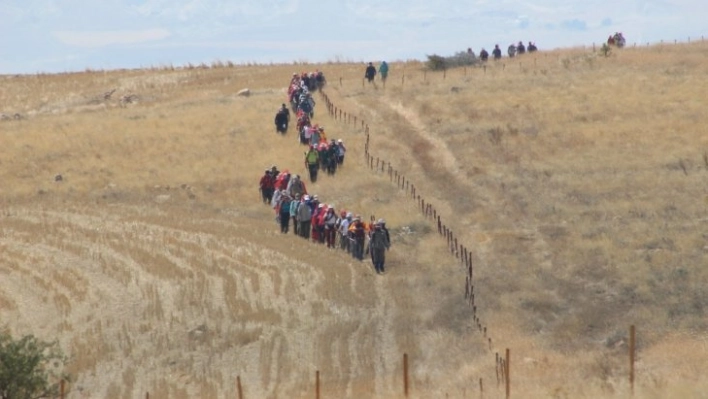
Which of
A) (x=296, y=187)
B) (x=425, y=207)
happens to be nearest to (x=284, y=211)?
(x=296, y=187)

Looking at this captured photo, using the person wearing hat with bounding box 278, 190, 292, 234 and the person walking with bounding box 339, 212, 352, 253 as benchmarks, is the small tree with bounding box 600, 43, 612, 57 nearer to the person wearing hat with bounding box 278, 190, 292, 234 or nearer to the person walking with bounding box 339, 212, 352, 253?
the person wearing hat with bounding box 278, 190, 292, 234

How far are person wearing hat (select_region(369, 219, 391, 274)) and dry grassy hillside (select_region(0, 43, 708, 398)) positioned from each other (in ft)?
1.91

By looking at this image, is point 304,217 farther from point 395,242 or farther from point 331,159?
point 331,159

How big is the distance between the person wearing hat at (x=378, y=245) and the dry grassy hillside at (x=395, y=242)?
0.58 meters

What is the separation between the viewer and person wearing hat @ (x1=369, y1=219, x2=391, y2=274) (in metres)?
35.1

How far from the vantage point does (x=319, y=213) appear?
3878cm

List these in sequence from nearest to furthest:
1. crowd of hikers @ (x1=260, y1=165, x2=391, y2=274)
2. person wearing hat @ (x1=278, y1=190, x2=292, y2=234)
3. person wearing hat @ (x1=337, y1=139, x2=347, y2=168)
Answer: crowd of hikers @ (x1=260, y1=165, x2=391, y2=274) < person wearing hat @ (x1=278, y1=190, x2=292, y2=234) < person wearing hat @ (x1=337, y1=139, x2=347, y2=168)

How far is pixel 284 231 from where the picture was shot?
4091 centimetres

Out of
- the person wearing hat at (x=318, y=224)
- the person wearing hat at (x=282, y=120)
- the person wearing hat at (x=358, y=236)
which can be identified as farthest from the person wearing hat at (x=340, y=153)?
the person wearing hat at (x=358, y=236)

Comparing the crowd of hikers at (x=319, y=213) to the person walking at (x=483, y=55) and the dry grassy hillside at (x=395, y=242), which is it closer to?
the dry grassy hillside at (x=395, y=242)

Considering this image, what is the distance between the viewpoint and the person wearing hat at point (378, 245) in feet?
115

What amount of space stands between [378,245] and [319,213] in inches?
158

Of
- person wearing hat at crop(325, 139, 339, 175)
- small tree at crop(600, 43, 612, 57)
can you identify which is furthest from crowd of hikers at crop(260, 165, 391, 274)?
small tree at crop(600, 43, 612, 57)

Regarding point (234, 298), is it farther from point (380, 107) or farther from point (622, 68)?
point (622, 68)
